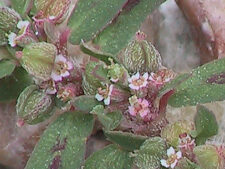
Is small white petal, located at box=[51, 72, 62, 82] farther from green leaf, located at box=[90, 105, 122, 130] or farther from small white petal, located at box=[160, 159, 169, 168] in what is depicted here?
small white petal, located at box=[160, 159, 169, 168]

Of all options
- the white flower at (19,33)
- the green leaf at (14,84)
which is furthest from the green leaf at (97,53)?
the green leaf at (14,84)

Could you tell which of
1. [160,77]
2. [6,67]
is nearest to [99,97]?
[160,77]

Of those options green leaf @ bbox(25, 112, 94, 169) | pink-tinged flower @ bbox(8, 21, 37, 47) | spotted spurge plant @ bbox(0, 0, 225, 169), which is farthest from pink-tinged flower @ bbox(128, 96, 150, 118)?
pink-tinged flower @ bbox(8, 21, 37, 47)

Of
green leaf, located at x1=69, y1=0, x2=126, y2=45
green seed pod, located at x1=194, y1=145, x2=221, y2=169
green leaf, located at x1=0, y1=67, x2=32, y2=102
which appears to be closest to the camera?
green seed pod, located at x1=194, y1=145, x2=221, y2=169

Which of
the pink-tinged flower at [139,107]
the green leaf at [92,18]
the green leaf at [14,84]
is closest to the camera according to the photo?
the pink-tinged flower at [139,107]

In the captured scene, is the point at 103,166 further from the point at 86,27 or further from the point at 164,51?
the point at 164,51

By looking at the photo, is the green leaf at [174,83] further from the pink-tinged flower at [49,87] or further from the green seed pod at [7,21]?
the green seed pod at [7,21]
